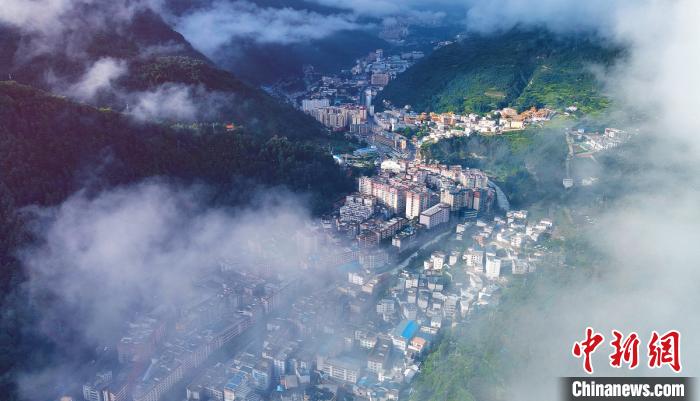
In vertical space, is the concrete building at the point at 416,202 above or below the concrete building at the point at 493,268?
above

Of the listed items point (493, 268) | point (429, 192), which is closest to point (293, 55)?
point (429, 192)

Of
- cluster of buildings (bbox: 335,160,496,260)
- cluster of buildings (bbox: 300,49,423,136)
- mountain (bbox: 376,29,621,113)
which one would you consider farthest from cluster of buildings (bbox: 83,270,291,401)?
mountain (bbox: 376,29,621,113)

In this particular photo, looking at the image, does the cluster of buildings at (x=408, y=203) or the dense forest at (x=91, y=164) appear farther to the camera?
the cluster of buildings at (x=408, y=203)

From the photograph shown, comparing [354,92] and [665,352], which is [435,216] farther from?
[354,92]

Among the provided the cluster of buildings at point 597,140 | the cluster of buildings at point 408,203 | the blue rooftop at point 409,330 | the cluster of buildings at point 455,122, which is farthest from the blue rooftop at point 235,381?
the cluster of buildings at point 455,122

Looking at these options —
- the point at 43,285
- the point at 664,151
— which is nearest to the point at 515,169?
the point at 664,151

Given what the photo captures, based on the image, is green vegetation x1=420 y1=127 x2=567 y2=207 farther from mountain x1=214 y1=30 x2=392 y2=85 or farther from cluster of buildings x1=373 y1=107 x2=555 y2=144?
mountain x1=214 y1=30 x2=392 y2=85

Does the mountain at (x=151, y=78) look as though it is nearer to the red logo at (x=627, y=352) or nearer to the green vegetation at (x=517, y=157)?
the green vegetation at (x=517, y=157)

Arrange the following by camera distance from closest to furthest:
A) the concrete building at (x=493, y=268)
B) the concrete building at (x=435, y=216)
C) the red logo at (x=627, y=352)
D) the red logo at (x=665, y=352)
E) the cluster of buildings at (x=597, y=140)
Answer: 1. the red logo at (x=665, y=352)
2. the red logo at (x=627, y=352)
3. the concrete building at (x=493, y=268)
4. the concrete building at (x=435, y=216)
5. the cluster of buildings at (x=597, y=140)
